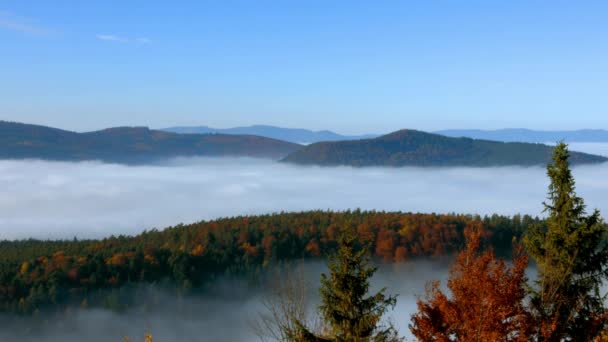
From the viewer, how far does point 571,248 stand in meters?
21.5

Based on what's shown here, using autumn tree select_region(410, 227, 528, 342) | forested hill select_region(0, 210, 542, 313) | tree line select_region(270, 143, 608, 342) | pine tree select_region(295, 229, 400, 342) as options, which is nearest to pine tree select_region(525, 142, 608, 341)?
tree line select_region(270, 143, 608, 342)

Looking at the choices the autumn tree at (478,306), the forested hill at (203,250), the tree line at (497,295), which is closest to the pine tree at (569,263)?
the tree line at (497,295)

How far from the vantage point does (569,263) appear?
69.7 ft

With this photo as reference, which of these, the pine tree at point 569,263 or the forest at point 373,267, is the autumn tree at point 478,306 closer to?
the forest at point 373,267

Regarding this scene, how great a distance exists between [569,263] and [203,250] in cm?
11401

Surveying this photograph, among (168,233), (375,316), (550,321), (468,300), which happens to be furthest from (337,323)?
A: (168,233)

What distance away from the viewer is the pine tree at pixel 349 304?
54.9 feet

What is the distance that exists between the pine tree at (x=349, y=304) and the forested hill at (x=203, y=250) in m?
103

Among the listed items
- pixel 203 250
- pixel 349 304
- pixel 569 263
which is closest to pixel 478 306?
pixel 349 304

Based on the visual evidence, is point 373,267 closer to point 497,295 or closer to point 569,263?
point 497,295

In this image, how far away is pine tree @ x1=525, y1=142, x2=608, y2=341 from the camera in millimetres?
20570

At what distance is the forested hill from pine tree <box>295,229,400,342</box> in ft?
339

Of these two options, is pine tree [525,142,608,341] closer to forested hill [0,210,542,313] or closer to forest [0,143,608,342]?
forest [0,143,608,342]

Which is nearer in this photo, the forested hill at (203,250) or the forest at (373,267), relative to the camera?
the forest at (373,267)
